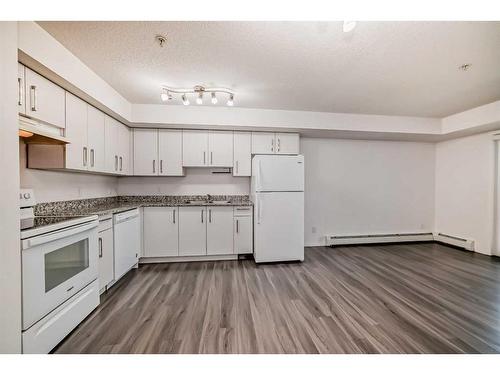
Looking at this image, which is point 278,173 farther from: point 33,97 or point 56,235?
point 33,97

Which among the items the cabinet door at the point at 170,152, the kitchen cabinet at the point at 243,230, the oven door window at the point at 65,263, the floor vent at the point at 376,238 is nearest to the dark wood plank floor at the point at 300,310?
the kitchen cabinet at the point at 243,230

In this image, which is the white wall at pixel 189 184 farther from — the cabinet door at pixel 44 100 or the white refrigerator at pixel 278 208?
the cabinet door at pixel 44 100

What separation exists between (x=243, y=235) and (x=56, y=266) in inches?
90.8

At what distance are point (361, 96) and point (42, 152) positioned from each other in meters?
3.80

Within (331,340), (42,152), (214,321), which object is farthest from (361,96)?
(42,152)

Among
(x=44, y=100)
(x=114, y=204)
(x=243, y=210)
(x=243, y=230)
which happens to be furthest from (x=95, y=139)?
(x=243, y=230)

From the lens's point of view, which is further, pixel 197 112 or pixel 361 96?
pixel 197 112

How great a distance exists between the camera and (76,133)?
225 cm

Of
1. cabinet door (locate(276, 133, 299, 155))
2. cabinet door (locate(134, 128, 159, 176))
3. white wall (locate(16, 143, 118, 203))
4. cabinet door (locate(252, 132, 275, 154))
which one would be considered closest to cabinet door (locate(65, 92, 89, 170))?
white wall (locate(16, 143, 118, 203))

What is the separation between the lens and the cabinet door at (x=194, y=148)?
11.6 feet

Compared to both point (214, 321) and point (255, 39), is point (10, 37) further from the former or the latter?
point (214, 321)

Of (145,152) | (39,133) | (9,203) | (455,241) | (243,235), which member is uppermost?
(145,152)
